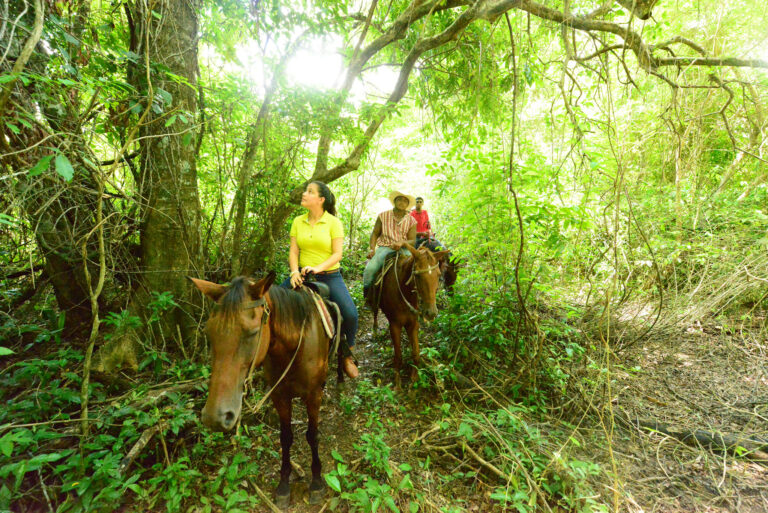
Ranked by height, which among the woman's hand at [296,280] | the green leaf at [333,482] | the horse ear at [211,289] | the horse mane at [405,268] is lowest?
the green leaf at [333,482]

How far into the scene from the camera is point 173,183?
3.45 m

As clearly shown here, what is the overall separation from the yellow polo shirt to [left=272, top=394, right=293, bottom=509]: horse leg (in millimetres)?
1481

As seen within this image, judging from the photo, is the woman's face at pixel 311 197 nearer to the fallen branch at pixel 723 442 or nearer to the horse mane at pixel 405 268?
the horse mane at pixel 405 268

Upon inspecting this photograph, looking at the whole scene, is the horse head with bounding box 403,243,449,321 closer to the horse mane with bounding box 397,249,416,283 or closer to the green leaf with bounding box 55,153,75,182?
the horse mane with bounding box 397,249,416,283

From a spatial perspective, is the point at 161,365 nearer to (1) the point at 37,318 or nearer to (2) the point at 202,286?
(1) the point at 37,318

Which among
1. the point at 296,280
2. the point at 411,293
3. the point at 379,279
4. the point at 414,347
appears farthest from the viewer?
the point at 379,279

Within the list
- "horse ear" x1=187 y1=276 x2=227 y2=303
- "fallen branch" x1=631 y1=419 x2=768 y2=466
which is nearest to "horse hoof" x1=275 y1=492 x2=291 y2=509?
"horse ear" x1=187 y1=276 x2=227 y2=303

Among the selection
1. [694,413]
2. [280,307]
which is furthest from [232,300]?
[694,413]

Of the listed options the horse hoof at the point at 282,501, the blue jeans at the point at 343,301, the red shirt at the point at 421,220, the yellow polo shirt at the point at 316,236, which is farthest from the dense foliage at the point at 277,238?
the red shirt at the point at 421,220

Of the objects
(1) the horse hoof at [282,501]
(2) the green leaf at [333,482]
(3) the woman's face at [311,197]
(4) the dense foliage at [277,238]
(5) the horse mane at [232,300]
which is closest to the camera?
(5) the horse mane at [232,300]

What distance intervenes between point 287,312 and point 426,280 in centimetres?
197

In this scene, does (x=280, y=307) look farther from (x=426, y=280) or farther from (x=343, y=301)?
(x=426, y=280)

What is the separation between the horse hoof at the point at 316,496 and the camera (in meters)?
2.45

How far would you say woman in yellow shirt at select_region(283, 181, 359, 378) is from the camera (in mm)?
3168
